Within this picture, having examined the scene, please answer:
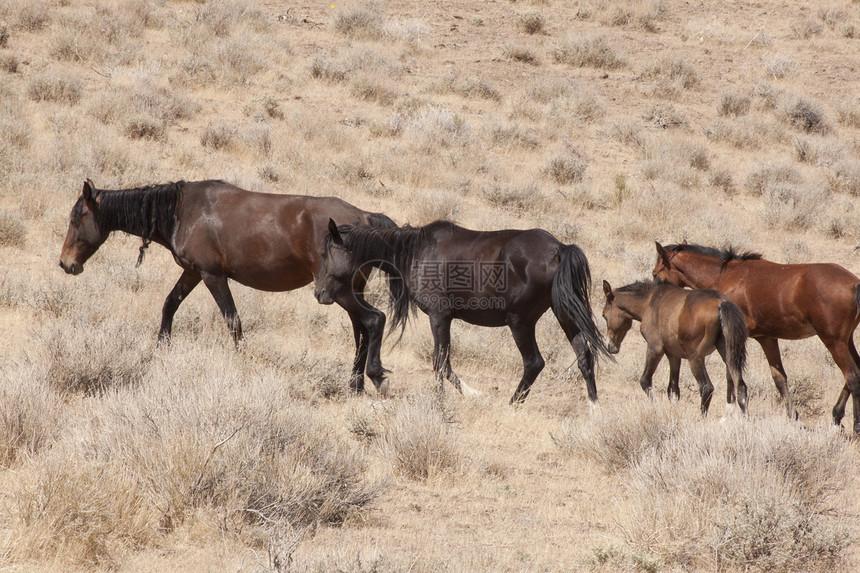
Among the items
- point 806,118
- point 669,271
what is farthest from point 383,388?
point 806,118

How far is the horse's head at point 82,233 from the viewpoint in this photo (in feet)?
27.7

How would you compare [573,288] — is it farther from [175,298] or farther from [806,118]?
[806,118]

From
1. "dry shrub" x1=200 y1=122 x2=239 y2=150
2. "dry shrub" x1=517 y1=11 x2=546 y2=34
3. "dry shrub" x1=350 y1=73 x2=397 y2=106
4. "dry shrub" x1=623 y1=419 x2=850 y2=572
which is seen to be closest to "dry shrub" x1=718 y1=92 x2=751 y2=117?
"dry shrub" x1=517 y1=11 x2=546 y2=34

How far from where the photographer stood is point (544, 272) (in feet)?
24.7

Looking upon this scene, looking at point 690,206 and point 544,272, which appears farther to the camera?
point 690,206

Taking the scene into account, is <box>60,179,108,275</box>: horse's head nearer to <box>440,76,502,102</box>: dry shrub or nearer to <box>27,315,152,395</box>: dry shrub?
<box>27,315,152,395</box>: dry shrub

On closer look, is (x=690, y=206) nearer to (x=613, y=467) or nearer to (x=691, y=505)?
(x=613, y=467)

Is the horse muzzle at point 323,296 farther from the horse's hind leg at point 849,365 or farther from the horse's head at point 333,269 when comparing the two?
the horse's hind leg at point 849,365

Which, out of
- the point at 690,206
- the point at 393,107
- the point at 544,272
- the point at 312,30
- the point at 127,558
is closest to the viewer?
the point at 127,558

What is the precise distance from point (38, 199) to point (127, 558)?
9.50m

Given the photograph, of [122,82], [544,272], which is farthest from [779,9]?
[544,272]

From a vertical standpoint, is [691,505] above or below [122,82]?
below

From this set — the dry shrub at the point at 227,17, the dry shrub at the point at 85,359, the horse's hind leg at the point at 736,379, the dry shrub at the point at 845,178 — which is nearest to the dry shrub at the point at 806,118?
the dry shrub at the point at 845,178

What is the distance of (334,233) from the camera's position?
25.1ft
